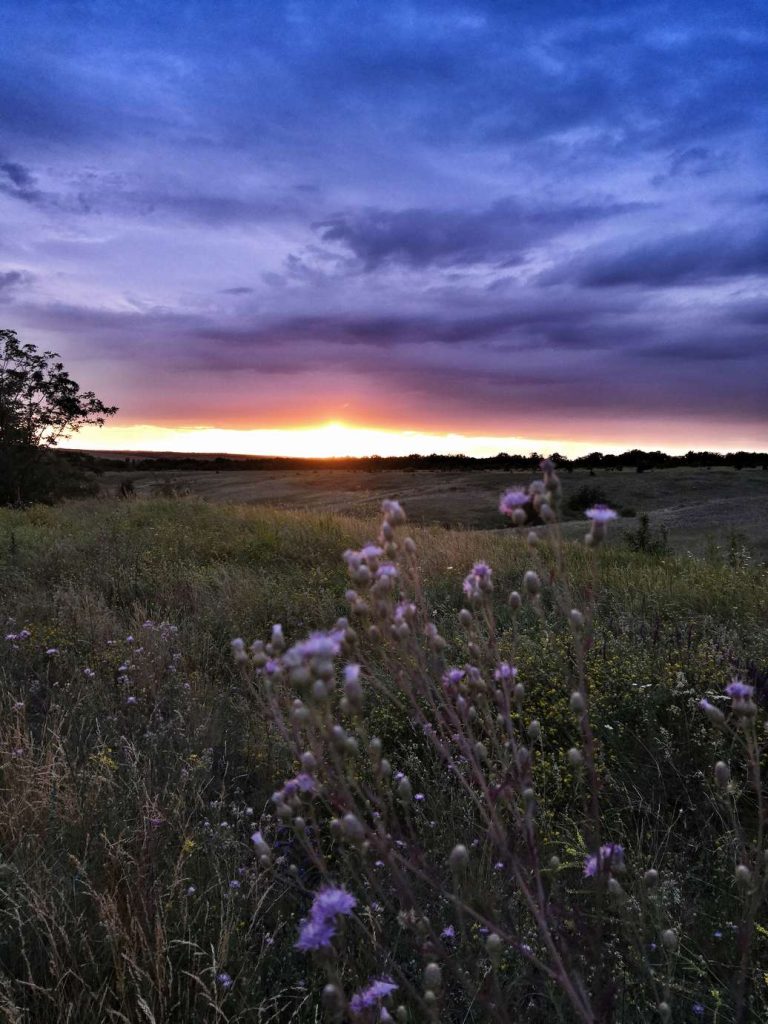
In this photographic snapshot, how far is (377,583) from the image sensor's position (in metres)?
1.79

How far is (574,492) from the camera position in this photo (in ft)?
92.8

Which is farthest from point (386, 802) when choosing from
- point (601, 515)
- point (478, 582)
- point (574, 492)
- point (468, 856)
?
point (574, 492)

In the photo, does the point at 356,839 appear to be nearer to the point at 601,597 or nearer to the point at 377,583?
the point at 377,583

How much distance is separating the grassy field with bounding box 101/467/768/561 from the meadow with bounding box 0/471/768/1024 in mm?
2128

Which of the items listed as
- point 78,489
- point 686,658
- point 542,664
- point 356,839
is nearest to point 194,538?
point 542,664

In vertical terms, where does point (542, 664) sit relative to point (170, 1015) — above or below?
above

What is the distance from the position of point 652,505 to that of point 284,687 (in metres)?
24.1

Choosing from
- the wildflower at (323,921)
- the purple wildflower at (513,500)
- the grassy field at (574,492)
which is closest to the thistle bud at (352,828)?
the wildflower at (323,921)

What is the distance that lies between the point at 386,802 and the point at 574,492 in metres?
27.2

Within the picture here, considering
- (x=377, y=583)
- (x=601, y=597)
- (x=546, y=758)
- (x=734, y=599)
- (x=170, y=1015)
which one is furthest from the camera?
(x=601, y=597)

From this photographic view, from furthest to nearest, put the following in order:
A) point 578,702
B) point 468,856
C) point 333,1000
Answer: point 468,856 → point 578,702 → point 333,1000

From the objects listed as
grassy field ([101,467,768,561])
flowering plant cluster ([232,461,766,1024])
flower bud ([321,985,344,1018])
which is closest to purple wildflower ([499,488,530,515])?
flowering plant cluster ([232,461,766,1024])

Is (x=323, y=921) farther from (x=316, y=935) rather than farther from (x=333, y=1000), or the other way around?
(x=333, y=1000)

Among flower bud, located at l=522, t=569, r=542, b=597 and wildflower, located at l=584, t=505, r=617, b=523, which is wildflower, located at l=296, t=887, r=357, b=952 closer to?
flower bud, located at l=522, t=569, r=542, b=597
